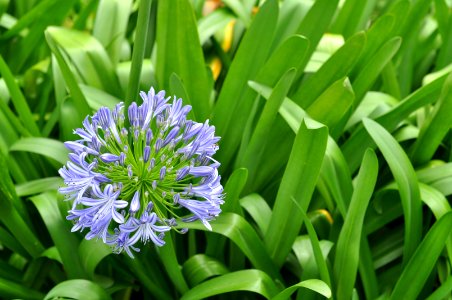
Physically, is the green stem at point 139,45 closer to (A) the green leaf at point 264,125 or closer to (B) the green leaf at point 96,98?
(A) the green leaf at point 264,125

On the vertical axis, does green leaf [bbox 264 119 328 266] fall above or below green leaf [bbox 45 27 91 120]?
below

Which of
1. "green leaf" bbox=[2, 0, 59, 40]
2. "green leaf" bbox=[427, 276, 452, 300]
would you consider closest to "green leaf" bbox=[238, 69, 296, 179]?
"green leaf" bbox=[427, 276, 452, 300]

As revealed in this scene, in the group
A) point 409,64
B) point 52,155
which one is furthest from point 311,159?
point 409,64

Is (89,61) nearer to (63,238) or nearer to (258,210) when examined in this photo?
(63,238)

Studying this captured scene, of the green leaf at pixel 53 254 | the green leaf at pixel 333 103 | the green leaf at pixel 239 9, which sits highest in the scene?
the green leaf at pixel 239 9

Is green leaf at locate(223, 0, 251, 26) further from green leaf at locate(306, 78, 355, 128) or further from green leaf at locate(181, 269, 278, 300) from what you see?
green leaf at locate(181, 269, 278, 300)

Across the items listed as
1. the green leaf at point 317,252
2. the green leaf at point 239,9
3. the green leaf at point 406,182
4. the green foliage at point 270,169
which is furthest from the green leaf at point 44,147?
the green leaf at point 239,9
